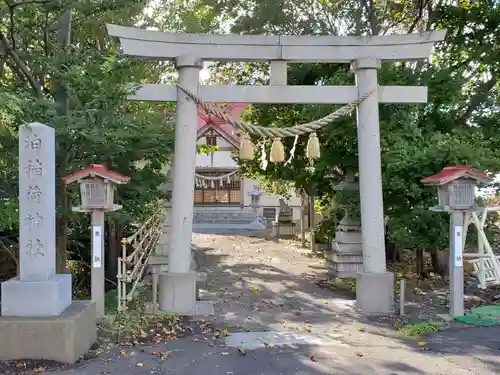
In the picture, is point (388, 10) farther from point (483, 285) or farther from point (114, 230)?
point (114, 230)

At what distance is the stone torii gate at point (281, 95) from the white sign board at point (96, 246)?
1353 millimetres

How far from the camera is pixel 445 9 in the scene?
11.7 meters

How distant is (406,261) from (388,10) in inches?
290

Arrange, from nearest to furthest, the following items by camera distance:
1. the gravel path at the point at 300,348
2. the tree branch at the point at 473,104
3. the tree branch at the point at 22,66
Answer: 1. the gravel path at the point at 300,348
2. the tree branch at the point at 22,66
3. the tree branch at the point at 473,104

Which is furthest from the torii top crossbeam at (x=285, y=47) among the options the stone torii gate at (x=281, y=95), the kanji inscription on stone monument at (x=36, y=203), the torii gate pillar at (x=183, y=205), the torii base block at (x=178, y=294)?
the torii base block at (x=178, y=294)

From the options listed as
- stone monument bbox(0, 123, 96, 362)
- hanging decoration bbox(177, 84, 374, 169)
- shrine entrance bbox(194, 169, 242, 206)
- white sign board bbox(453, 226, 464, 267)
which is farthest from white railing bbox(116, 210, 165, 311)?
shrine entrance bbox(194, 169, 242, 206)

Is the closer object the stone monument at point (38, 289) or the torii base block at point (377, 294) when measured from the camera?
the stone monument at point (38, 289)

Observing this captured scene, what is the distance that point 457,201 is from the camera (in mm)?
7625

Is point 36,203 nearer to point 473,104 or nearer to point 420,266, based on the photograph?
point 420,266

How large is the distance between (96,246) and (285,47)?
4.70 meters

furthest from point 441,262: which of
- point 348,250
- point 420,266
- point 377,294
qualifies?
point 377,294

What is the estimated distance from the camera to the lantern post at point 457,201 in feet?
24.5

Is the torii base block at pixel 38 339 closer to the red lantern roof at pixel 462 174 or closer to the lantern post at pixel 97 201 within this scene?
the lantern post at pixel 97 201

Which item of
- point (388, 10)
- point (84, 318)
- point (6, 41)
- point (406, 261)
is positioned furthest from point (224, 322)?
point (388, 10)
